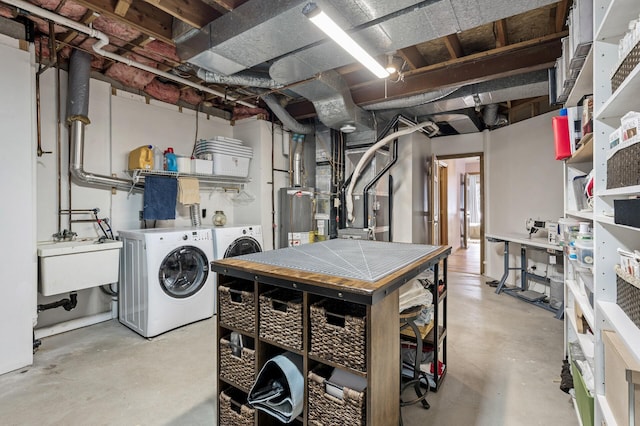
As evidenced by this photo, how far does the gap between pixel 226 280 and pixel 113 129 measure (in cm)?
290

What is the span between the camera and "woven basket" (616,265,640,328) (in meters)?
1.10

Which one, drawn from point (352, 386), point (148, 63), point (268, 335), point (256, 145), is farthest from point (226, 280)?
point (256, 145)

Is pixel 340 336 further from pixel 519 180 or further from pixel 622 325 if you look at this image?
pixel 519 180

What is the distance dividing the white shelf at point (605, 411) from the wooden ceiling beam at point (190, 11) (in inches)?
129

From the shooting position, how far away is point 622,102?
1219 mm

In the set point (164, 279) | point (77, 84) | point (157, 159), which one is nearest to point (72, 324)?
point (164, 279)

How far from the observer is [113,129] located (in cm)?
357

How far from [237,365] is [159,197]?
8.85 feet

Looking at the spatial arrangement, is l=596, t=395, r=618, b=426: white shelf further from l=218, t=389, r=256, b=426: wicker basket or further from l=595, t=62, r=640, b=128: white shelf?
l=218, t=389, r=256, b=426: wicker basket

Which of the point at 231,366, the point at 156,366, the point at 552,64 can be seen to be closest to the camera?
the point at 231,366

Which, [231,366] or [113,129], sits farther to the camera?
A: [113,129]

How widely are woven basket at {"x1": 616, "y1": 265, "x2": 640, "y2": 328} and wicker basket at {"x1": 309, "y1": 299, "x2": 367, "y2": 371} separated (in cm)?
95

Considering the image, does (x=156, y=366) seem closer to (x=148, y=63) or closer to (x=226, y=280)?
(x=226, y=280)

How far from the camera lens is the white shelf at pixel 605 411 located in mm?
1182
